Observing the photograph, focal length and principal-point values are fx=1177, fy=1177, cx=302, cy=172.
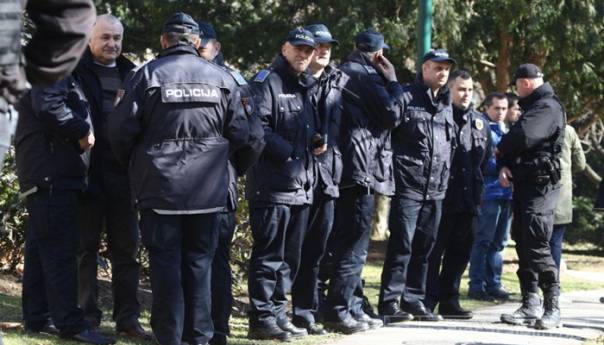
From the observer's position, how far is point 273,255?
816 cm

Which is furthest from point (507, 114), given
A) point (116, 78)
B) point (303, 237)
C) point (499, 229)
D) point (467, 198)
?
point (116, 78)

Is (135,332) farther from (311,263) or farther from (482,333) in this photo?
(482,333)

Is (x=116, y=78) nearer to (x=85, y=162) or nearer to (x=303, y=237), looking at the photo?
(x=85, y=162)

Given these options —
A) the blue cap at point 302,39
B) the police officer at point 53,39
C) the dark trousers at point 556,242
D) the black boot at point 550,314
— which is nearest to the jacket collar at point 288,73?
the blue cap at point 302,39

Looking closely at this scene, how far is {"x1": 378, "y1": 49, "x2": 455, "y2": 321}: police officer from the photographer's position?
9383 mm

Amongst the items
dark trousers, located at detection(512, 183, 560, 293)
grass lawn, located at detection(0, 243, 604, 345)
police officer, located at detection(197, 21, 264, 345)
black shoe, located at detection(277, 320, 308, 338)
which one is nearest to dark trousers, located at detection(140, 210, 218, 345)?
police officer, located at detection(197, 21, 264, 345)

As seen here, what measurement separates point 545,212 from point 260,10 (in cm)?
852

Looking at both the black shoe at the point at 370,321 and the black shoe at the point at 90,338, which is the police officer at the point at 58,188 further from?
the black shoe at the point at 370,321

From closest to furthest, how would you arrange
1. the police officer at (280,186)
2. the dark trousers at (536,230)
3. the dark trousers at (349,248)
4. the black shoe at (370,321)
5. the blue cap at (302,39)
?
the police officer at (280,186), the blue cap at (302,39), the dark trousers at (349,248), the black shoe at (370,321), the dark trousers at (536,230)

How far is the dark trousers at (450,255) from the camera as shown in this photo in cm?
1022

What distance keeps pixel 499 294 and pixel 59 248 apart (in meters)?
6.06

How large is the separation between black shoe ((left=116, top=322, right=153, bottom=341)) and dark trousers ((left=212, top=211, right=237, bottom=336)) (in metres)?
0.45

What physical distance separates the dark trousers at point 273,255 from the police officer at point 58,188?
4.32ft

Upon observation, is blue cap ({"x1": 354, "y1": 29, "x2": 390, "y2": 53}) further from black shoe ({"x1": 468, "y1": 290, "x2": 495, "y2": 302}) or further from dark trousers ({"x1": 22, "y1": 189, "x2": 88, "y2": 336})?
black shoe ({"x1": 468, "y1": 290, "x2": 495, "y2": 302})
